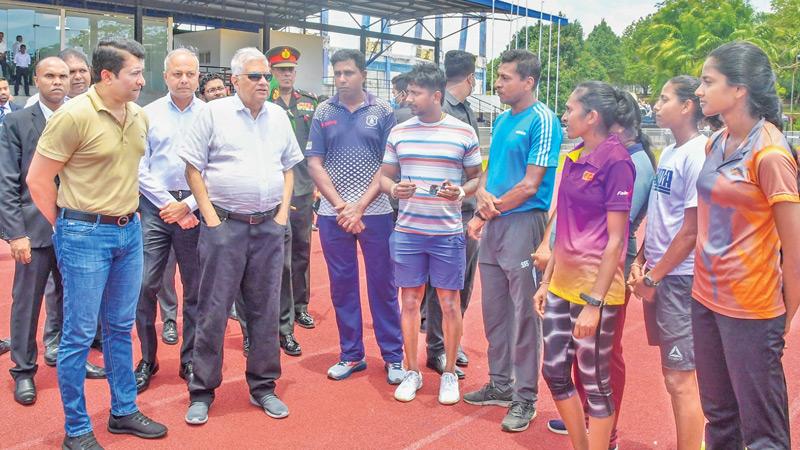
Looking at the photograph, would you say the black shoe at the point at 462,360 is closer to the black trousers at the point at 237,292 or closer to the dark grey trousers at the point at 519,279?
the dark grey trousers at the point at 519,279

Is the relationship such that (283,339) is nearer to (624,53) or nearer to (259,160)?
(259,160)

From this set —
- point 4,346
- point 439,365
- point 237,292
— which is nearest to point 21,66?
point 4,346

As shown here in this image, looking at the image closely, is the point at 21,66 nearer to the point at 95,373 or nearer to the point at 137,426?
the point at 95,373

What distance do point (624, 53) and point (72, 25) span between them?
2459 inches

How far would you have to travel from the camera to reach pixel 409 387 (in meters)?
4.67

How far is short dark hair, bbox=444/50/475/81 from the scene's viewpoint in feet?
18.0

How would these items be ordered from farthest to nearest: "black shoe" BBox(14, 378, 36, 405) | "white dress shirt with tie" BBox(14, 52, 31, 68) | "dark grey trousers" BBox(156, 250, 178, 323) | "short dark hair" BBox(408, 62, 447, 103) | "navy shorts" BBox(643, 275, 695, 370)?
"white dress shirt with tie" BBox(14, 52, 31, 68)
"dark grey trousers" BBox(156, 250, 178, 323)
"short dark hair" BBox(408, 62, 447, 103)
"black shoe" BBox(14, 378, 36, 405)
"navy shorts" BBox(643, 275, 695, 370)

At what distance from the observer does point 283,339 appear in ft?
18.6

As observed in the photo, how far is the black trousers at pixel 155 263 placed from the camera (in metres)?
4.78

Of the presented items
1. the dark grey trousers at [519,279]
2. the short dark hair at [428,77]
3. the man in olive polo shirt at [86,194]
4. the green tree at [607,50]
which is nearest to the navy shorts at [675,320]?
the dark grey trousers at [519,279]

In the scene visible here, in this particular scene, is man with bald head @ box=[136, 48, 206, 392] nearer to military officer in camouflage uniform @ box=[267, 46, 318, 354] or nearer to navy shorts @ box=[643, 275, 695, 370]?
military officer in camouflage uniform @ box=[267, 46, 318, 354]

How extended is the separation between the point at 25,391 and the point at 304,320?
2402 millimetres

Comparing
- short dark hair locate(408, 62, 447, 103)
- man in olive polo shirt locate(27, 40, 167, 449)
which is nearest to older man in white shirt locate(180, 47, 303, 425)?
man in olive polo shirt locate(27, 40, 167, 449)

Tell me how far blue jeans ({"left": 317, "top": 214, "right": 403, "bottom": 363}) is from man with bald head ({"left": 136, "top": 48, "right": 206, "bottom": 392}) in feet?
3.07
